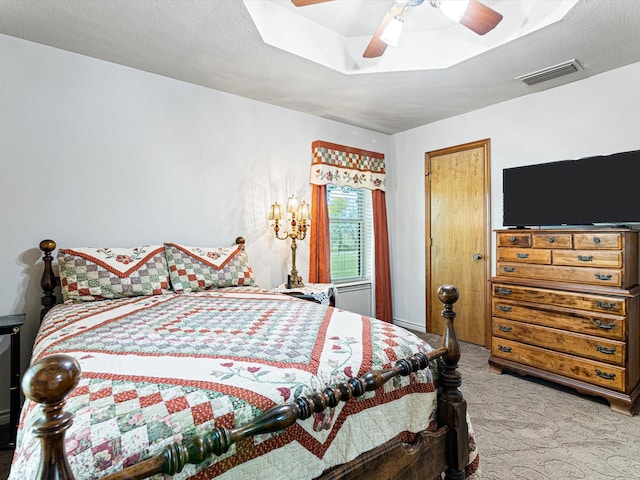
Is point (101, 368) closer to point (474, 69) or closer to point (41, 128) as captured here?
point (41, 128)

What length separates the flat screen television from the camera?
2503 mm

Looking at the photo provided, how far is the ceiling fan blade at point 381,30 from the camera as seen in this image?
1804mm

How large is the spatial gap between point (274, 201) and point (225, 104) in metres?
1.00

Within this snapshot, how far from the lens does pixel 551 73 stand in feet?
9.03

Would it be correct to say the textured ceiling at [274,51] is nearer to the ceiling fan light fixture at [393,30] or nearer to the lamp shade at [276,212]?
the ceiling fan light fixture at [393,30]

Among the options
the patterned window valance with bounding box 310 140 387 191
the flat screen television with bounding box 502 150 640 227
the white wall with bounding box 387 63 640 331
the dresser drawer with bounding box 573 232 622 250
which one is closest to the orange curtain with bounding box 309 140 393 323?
the patterned window valance with bounding box 310 140 387 191

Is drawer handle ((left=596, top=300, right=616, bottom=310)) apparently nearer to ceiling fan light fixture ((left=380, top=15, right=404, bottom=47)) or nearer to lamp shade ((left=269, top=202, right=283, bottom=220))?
ceiling fan light fixture ((left=380, top=15, right=404, bottom=47))

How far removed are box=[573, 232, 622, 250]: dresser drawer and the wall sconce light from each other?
7.15ft

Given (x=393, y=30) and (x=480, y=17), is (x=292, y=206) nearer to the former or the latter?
(x=393, y=30)

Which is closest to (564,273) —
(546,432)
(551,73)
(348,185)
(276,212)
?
(546,432)

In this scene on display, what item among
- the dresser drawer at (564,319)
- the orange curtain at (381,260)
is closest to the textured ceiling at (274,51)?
the orange curtain at (381,260)

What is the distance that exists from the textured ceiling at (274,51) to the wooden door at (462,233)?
641 mm

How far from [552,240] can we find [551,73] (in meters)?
1.36

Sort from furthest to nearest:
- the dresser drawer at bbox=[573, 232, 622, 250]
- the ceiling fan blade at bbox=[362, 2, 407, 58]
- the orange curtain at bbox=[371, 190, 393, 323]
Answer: the orange curtain at bbox=[371, 190, 393, 323] → the dresser drawer at bbox=[573, 232, 622, 250] → the ceiling fan blade at bbox=[362, 2, 407, 58]
